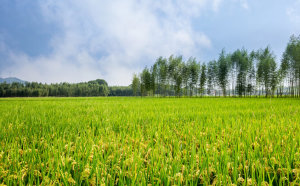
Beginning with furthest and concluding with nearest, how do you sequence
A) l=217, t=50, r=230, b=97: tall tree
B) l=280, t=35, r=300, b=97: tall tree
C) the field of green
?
l=217, t=50, r=230, b=97: tall tree < l=280, t=35, r=300, b=97: tall tree < the field of green

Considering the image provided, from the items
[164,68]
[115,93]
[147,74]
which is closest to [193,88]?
[164,68]

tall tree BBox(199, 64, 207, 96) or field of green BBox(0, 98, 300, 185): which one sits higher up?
tall tree BBox(199, 64, 207, 96)

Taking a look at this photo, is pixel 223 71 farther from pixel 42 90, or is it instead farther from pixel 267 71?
pixel 42 90

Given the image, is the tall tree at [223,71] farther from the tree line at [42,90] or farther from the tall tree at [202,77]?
the tree line at [42,90]

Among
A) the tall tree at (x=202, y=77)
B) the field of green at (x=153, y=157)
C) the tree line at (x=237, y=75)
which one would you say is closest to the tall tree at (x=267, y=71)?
the tree line at (x=237, y=75)

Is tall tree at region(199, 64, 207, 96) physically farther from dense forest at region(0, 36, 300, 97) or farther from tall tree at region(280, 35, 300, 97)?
tall tree at region(280, 35, 300, 97)

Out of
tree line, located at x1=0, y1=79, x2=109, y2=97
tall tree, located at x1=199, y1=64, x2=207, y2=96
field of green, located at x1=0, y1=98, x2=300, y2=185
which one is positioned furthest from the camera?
tree line, located at x1=0, y1=79, x2=109, y2=97

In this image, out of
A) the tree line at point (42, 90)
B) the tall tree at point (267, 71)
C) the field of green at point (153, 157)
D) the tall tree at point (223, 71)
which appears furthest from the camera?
the tree line at point (42, 90)

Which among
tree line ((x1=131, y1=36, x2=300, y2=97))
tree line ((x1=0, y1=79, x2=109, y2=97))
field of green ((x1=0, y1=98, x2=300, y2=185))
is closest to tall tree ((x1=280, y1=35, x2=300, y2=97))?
tree line ((x1=131, y1=36, x2=300, y2=97))

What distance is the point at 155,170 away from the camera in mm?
1141

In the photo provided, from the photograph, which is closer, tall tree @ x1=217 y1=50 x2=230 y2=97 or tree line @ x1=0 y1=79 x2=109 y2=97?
tall tree @ x1=217 y1=50 x2=230 y2=97

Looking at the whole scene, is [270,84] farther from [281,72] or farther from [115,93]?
[115,93]

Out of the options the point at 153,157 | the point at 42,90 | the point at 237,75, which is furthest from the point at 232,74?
the point at 42,90

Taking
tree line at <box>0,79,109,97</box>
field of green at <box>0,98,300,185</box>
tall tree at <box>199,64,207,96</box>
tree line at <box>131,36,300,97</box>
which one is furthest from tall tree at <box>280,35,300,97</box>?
tree line at <box>0,79,109,97</box>
